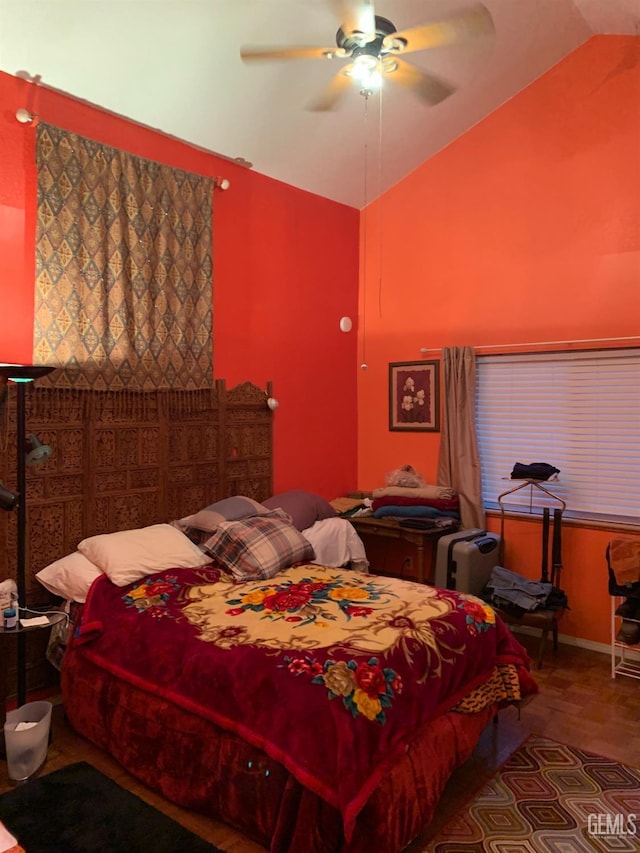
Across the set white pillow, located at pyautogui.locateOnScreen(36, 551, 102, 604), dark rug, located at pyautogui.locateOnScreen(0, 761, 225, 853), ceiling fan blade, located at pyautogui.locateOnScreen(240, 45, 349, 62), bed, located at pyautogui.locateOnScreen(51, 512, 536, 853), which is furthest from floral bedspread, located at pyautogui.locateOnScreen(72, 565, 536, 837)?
ceiling fan blade, located at pyautogui.locateOnScreen(240, 45, 349, 62)

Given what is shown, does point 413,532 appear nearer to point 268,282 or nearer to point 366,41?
point 268,282

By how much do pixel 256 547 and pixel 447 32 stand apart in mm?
2624

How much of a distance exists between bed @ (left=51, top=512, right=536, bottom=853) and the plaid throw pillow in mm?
19

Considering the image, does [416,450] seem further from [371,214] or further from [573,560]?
[371,214]

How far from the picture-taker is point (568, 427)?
428 centimetres

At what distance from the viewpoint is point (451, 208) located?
478cm

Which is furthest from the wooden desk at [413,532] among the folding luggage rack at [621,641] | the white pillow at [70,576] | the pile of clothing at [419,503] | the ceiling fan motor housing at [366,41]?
the ceiling fan motor housing at [366,41]

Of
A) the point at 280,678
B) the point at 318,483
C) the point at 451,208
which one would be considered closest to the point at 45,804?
the point at 280,678

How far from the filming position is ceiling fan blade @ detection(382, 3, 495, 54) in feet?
8.38

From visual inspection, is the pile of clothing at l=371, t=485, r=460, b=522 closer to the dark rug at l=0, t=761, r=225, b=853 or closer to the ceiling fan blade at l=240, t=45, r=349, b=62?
the dark rug at l=0, t=761, r=225, b=853

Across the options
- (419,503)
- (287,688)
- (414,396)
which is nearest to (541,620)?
(419,503)

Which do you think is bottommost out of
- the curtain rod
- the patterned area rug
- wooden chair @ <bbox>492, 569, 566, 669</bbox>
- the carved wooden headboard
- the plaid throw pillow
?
the patterned area rug

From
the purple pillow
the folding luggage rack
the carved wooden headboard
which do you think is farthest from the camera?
the purple pillow

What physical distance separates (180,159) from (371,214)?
1888 millimetres
